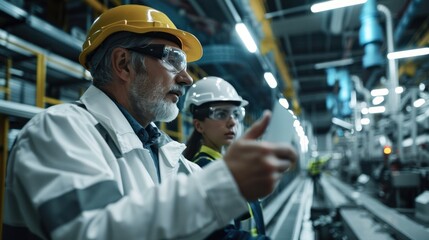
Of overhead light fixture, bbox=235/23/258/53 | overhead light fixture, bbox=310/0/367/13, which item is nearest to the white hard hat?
overhead light fixture, bbox=235/23/258/53

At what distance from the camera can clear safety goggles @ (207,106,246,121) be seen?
2.16m

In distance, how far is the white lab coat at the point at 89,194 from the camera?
630 millimetres

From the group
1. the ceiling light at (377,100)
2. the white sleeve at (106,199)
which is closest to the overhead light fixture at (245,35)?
the white sleeve at (106,199)

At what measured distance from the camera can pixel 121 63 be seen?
120 centimetres

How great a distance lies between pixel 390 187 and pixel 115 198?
4.44 m

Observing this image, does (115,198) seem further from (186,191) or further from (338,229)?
(338,229)

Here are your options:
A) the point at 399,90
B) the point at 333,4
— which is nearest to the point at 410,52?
the point at 399,90

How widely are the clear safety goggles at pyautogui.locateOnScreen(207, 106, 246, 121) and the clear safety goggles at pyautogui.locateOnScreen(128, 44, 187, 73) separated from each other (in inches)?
35.0

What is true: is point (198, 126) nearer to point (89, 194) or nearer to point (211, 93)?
point (211, 93)

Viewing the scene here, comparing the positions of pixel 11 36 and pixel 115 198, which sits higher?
pixel 11 36

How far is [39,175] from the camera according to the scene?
0.70m

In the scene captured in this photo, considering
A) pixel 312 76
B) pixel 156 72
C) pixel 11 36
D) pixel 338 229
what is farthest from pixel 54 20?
pixel 312 76

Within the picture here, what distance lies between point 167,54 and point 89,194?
73 centimetres

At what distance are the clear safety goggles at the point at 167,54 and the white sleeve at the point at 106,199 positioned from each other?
0.56 meters
